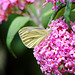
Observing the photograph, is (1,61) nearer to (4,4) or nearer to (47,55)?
(4,4)

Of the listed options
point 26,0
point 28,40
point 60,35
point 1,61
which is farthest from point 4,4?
point 1,61

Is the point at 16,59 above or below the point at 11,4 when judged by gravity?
below

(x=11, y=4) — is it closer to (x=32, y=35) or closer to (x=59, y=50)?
(x=32, y=35)

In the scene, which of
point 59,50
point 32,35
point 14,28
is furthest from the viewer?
point 14,28

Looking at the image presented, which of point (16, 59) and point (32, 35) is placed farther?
point (16, 59)

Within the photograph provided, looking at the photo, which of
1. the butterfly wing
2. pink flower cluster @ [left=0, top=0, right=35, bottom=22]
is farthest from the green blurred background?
the butterfly wing

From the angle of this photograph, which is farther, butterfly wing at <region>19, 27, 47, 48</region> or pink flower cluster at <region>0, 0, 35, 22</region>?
pink flower cluster at <region>0, 0, 35, 22</region>

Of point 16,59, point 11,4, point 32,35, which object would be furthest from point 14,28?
point 16,59

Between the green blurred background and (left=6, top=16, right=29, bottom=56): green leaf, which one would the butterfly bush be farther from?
the green blurred background
